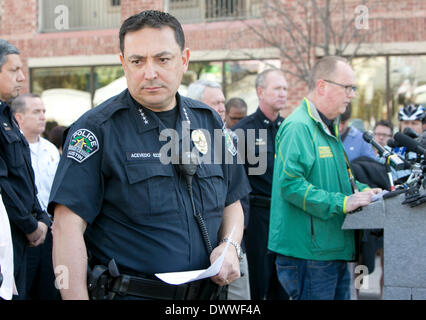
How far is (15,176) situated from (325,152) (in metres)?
2.23

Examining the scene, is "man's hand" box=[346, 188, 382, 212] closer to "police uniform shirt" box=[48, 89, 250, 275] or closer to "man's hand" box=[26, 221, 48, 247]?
"police uniform shirt" box=[48, 89, 250, 275]

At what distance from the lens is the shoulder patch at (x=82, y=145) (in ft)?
7.27

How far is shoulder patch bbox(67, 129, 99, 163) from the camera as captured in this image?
2.21m

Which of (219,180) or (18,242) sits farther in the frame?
(18,242)

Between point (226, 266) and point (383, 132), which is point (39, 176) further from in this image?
point (383, 132)

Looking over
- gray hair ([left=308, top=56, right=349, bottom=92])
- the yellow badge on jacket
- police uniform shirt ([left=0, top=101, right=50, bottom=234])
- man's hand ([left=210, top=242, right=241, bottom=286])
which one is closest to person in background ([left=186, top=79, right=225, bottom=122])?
gray hair ([left=308, top=56, right=349, bottom=92])

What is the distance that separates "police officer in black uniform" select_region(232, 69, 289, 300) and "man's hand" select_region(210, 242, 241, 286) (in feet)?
8.90

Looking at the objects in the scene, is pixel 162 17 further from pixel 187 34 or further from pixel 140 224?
pixel 187 34

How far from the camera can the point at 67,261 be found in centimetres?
218

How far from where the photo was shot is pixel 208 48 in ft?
40.1

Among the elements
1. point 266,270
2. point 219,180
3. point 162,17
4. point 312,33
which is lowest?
point 266,270

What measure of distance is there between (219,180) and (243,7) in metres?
10.5

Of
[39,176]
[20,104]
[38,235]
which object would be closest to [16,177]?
[38,235]

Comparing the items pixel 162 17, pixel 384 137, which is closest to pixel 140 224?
pixel 162 17
